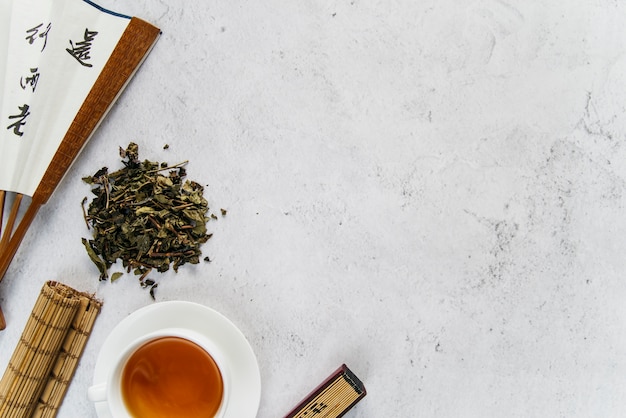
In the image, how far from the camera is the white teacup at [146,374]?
1183 mm

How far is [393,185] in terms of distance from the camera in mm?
1346

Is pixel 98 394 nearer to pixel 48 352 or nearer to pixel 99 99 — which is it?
pixel 48 352

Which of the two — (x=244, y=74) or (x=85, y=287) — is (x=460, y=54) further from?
(x=85, y=287)

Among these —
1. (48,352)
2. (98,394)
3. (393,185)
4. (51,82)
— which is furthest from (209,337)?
(51,82)

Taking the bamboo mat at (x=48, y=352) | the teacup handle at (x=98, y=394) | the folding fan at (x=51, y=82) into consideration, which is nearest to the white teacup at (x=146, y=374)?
the teacup handle at (x=98, y=394)

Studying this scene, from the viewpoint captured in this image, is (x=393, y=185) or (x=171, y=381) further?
(x=393, y=185)

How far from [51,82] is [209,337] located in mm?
610

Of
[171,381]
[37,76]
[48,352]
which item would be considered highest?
[37,76]

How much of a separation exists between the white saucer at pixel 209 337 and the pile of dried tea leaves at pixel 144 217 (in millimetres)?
113

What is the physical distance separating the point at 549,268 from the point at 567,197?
0.52ft

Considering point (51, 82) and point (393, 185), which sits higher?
point (51, 82)

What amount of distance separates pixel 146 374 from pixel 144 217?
316 millimetres

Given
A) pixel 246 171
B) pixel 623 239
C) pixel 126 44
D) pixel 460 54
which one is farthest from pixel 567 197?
pixel 126 44

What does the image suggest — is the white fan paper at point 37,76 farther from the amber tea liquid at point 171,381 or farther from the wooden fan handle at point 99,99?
the amber tea liquid at point 171,381
